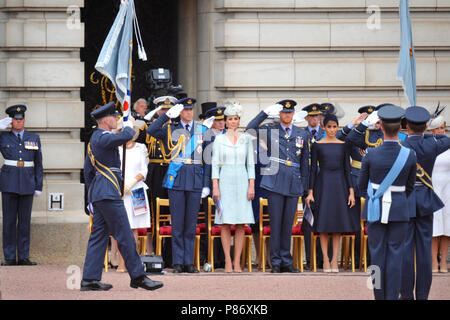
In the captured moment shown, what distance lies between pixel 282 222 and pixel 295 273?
62 centimetres

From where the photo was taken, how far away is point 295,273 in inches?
527

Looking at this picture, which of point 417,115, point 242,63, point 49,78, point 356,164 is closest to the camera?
point 417,115

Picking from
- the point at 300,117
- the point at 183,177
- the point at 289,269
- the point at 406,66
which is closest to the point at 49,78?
the point at 183,177

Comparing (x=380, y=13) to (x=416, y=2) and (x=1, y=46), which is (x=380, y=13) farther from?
(x=1, y=46)

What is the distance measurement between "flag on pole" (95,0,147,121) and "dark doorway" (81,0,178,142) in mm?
3893

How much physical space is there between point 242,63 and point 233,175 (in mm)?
2587

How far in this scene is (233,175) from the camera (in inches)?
534

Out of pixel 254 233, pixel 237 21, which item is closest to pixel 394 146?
pixel 254 233

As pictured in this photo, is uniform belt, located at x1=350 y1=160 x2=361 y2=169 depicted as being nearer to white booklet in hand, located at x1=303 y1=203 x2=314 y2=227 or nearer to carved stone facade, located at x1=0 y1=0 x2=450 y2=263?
white booklet in hand, located at x1=303 y1=203 x2=314 y2=227

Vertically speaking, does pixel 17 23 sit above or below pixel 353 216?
above

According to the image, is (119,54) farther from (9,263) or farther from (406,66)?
(9,263)

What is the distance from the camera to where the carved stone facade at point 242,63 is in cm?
1526

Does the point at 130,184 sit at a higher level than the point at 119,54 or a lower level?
lower

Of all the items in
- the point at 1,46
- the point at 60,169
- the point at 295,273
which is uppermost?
the point at 1,46
